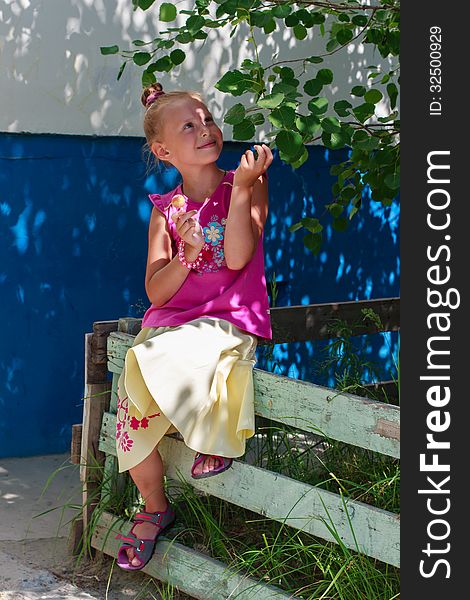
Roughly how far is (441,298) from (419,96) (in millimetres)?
527

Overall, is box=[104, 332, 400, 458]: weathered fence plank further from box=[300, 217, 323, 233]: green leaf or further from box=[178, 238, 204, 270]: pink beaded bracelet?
box=[300, 217, 323, 233]: green leaf

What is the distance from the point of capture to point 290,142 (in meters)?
3.84

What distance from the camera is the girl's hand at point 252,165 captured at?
3611 millimetres

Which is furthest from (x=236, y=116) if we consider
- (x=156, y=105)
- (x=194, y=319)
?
(x=194, y=319)

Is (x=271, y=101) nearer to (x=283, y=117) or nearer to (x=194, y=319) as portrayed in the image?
(x=283, y=117)

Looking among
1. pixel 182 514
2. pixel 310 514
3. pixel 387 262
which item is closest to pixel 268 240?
pixel 387 262

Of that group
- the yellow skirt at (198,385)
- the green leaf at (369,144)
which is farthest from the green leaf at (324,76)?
the yellow skirt at (198,385)

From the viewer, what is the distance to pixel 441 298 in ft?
9.51

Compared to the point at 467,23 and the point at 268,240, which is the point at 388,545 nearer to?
the point at 467,23

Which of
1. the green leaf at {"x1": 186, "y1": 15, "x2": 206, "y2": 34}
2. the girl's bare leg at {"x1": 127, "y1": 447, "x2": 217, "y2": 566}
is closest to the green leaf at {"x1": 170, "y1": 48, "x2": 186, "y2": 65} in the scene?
the green leaf at {"x1": 186, "y1": 15, "x2": 206, "y2": 34}

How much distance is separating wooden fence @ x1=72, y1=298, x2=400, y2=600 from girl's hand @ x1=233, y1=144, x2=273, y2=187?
2.07 feet

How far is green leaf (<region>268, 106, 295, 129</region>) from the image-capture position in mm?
3762

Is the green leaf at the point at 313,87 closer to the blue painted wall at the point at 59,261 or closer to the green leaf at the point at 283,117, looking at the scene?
the green leaf at the point at 283,117

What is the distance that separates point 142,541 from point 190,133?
4.66 ft
